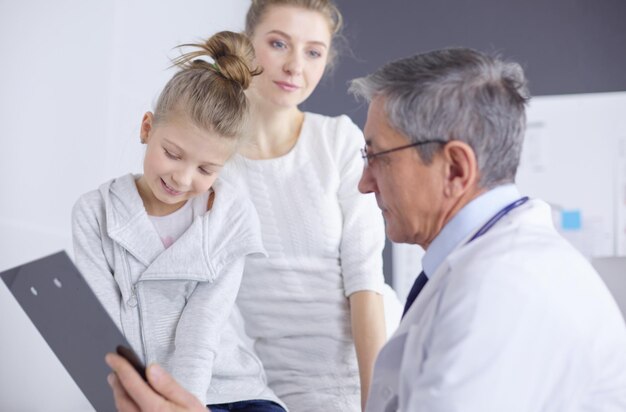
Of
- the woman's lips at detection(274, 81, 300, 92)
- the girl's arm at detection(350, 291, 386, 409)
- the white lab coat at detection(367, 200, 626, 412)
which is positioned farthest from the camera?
the woman's lips at detection(274, 81, 300, 92)

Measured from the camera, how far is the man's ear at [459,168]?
136cm

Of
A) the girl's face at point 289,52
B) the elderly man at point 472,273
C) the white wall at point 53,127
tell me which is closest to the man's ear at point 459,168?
the elderly man at point 472,273

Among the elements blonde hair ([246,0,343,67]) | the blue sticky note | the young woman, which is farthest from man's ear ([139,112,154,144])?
the blue sticky note

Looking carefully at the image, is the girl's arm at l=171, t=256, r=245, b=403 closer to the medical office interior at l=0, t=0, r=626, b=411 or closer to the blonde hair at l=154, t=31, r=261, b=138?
the blonde hair at l=154, t=31, r=261, b=138

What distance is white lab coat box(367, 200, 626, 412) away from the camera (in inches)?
44.2

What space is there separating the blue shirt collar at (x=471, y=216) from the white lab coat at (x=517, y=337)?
4.3 inches

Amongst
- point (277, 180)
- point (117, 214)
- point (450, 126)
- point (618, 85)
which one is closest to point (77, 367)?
point (117, 214)

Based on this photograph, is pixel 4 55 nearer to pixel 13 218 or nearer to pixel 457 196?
pixel 13 218

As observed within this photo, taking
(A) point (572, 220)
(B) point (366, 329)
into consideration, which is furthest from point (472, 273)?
(A) point (572, 220)

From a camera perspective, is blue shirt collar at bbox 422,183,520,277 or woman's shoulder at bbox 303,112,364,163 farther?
woman's shoulder at bbox 303,112,364,163

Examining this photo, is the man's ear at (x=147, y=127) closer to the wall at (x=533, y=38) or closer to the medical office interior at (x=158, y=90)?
the medical office interior at (x=158, y=90)

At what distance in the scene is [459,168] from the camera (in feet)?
4.53

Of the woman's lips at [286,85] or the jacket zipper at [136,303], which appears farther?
the woman's lips at [286,85]

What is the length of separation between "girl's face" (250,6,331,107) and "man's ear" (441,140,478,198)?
3.07 ft
